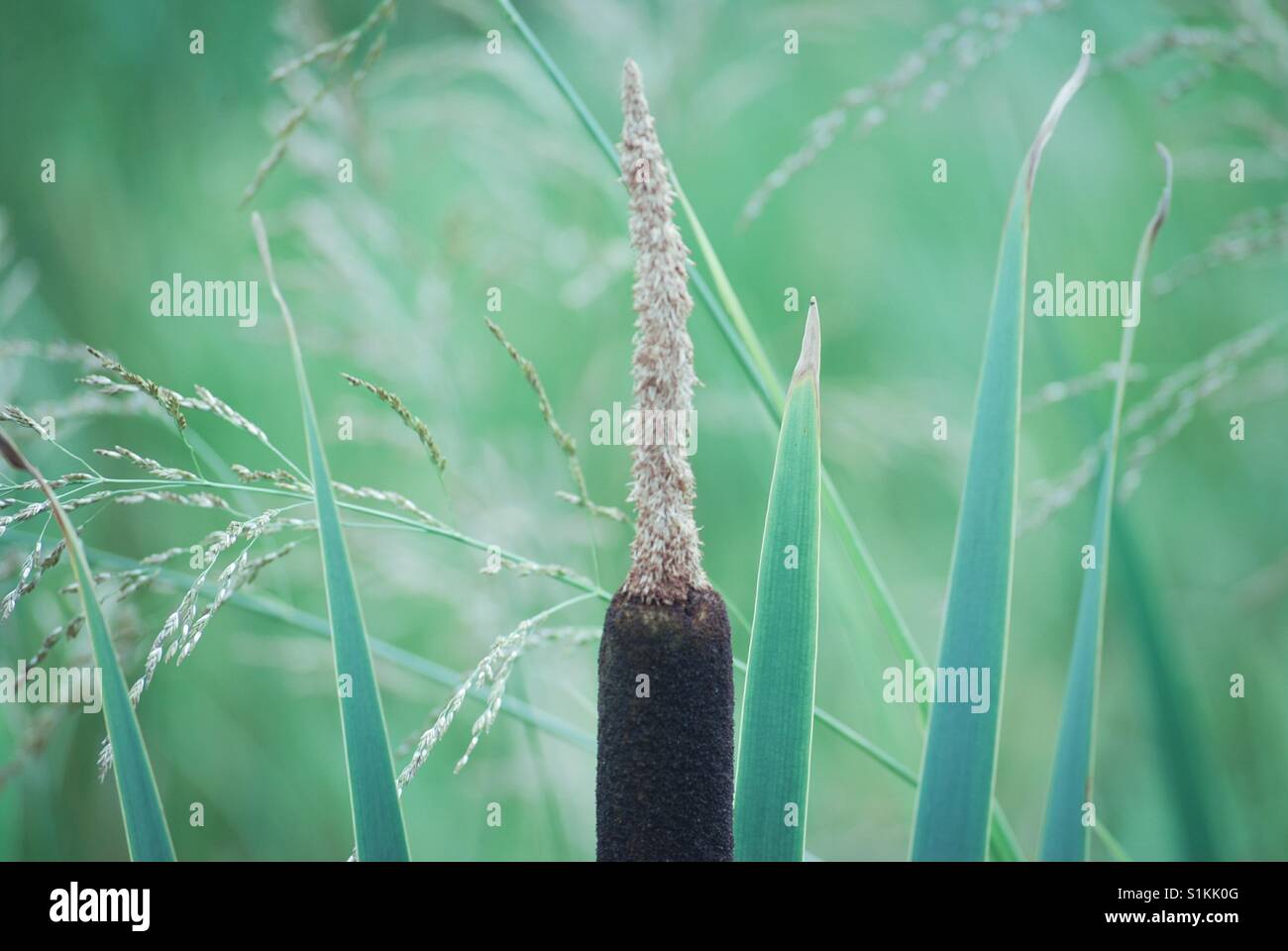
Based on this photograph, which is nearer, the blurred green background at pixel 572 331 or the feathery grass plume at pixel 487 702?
the feathery grass plume at pixel 487 702

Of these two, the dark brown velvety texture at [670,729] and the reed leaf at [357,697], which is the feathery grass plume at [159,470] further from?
the dark brown velvety texture at [670,729]

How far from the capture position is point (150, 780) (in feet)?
1.16

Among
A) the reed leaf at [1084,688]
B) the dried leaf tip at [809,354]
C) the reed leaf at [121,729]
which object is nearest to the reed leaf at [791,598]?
the dried leaf tip at [809,354]

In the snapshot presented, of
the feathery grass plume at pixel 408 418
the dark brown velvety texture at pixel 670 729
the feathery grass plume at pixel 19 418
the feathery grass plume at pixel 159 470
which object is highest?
the feathery grass plume at pixel 19 418

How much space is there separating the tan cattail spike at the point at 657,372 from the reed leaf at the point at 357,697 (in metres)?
0.12

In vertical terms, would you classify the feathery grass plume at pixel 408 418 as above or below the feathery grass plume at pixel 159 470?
above

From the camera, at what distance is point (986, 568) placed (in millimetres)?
343

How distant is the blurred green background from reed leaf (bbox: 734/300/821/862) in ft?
1.99

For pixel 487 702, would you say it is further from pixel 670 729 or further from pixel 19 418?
pixel 19 418

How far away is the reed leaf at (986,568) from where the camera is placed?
1.11 feet

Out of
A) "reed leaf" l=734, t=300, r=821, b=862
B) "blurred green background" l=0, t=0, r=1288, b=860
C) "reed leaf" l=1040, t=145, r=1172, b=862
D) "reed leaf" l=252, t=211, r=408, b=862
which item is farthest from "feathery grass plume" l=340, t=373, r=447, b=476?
"blurred green background" l=0, t=0, r=1288, b=860
